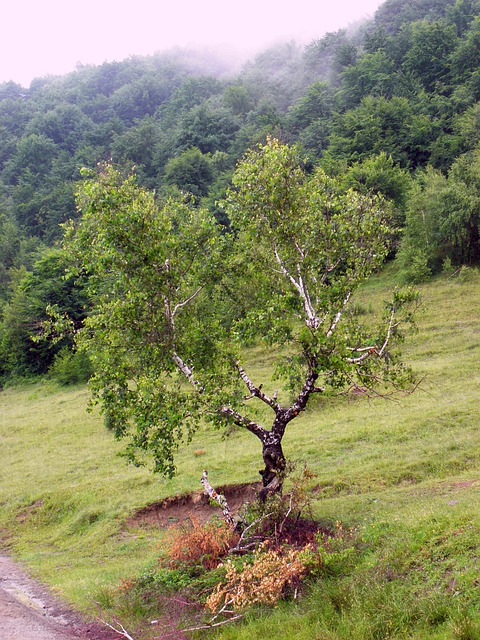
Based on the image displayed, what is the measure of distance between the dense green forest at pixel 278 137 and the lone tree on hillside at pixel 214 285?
162 centimetres

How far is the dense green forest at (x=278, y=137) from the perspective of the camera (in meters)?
47.1

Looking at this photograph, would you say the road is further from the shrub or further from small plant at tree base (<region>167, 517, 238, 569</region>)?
the shrub

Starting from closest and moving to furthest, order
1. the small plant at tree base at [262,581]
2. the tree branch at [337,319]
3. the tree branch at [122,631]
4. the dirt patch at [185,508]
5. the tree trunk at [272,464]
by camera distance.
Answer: the small plant at tree base at [262,581] → the tree branch at [122,631] → the tree branch at [337,319] → the tree trunk at [272,464] → the dirt patch at [185,508]

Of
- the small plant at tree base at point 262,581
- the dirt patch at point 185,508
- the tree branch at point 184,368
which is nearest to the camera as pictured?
the small plant at tree base at point 262,581

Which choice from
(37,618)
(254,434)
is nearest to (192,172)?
(254,434)

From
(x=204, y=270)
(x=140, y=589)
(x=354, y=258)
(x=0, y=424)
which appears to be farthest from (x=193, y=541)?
(x=0, y=424)

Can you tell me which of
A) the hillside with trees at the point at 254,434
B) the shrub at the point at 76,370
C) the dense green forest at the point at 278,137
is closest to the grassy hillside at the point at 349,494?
the hillside with trees at the point at 254,434

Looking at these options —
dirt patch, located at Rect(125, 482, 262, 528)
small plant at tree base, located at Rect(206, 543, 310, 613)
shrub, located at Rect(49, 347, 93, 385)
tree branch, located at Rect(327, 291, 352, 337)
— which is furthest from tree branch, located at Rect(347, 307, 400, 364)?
shrub, located at Rect(49, 347, 93, 385)

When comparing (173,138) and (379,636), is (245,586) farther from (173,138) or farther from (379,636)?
(173,138)

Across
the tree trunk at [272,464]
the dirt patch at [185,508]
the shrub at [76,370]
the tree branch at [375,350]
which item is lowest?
the shrub at [76,370]

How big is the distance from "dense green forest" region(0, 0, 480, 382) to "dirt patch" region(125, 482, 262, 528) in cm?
834

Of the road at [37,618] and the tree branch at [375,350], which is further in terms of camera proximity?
the tree branch at [375,350]

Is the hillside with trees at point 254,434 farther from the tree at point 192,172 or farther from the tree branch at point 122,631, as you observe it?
the tree at point 192,172

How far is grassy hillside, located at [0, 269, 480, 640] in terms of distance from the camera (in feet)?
27.1
